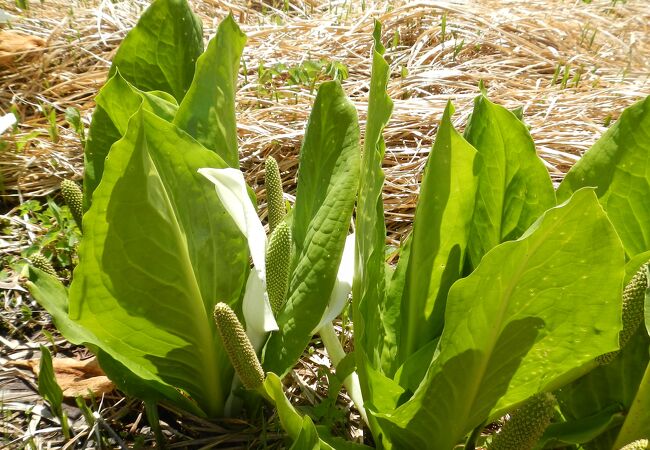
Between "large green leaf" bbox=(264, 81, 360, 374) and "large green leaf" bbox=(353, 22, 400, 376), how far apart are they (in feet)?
0.11

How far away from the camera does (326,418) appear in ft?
4.78

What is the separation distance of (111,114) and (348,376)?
685 millimetres

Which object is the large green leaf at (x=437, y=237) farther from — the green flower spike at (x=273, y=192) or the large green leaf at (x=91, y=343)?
the large green leaf at (x=91, y=343)

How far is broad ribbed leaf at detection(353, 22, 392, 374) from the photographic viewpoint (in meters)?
1.18

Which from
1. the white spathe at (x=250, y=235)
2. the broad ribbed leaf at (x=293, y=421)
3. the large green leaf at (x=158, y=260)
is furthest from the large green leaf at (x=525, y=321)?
the large green leaf at (x=158, y=260)

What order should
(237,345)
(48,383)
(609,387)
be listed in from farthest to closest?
(48,383) → (609,387) → (237,345)

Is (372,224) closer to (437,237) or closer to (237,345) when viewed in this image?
(437,237)

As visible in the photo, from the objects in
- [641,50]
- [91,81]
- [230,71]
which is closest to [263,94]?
[91,81]

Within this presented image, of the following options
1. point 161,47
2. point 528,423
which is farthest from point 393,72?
point 528,423

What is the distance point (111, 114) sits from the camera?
137cm

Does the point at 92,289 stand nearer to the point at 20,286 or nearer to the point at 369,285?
the point at 369,285

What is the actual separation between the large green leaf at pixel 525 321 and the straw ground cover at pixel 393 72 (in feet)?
2.20

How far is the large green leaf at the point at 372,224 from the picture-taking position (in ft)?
3.88

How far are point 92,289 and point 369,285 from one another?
1.52ft
